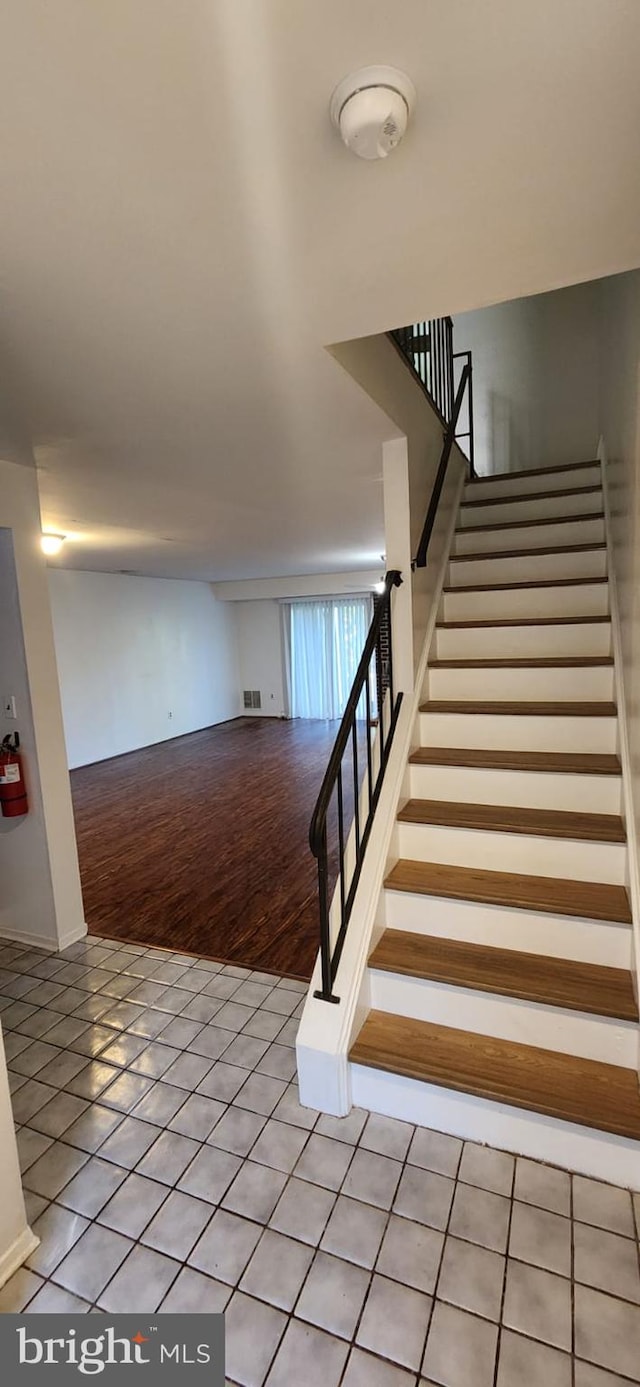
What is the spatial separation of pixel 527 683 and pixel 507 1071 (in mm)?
1518

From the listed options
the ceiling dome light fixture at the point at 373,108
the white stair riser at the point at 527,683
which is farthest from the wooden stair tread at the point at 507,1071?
the ceiling dome light fixture at the point at 373,108

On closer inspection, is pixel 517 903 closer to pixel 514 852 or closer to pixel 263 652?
pixel 514 852

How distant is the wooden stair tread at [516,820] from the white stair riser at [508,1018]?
54cm

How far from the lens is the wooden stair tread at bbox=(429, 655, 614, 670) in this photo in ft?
8.19

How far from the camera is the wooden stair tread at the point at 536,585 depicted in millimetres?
2801

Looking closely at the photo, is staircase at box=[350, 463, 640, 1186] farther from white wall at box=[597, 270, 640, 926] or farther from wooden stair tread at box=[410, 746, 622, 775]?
white wall at box=[597, 270, 640, 926]

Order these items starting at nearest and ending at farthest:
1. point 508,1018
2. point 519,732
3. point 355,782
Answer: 1. point 508,1018
2. point 355,782
3. point 519,732

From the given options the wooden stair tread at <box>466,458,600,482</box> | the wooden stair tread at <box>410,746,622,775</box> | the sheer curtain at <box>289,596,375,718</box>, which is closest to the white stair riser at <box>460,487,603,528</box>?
the wooden stair tread at <box>466,458,600,482</box>

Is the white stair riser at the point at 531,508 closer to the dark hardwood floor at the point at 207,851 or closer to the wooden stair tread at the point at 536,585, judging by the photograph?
the wooden stair tread at the point at 536,585

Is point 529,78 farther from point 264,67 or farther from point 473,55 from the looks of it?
point 264,67

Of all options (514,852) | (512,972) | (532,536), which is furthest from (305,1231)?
(532,536)

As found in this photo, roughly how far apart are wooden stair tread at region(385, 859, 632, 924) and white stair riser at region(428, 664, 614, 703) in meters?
0.86

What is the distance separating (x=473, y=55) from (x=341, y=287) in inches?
22.9

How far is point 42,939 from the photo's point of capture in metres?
2.86
